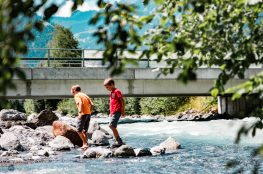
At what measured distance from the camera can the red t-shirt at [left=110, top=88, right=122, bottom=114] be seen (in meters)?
16.0

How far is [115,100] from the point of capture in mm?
16172

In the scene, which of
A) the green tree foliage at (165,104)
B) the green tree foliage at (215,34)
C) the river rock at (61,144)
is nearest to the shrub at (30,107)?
the green tree foliage at (165,104)

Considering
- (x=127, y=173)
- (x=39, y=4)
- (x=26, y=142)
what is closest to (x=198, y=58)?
(x=39, y=4)

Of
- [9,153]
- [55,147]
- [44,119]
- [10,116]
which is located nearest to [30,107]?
[10,116]

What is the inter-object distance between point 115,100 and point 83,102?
1148 mm

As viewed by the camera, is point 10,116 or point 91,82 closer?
point 10,116

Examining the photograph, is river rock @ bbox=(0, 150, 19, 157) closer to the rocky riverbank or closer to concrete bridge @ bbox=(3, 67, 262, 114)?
the rocky riverbank

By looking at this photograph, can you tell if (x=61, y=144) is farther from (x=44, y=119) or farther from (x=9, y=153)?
(x=44, y=119)

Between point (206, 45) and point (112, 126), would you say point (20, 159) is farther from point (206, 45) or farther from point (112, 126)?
point (206, 45)

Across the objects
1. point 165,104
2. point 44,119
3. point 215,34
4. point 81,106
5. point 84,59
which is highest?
point 84,59

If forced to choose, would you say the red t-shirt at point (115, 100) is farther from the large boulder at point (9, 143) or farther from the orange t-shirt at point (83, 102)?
the large boulder at point (9, 143)

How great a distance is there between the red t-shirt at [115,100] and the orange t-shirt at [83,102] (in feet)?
3.08

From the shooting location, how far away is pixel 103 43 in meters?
3.00

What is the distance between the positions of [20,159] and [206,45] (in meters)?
11.0
